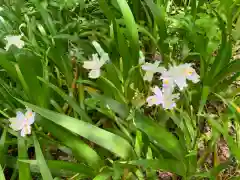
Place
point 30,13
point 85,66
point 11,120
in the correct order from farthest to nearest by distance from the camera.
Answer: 1. point 30,13
2. point 85,66
3. point 11,120

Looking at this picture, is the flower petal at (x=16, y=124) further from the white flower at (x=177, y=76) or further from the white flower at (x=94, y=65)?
the white flower at (x=177, y=76)

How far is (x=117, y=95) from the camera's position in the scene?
129 cm

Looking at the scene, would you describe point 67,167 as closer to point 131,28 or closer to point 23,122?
point 23,122

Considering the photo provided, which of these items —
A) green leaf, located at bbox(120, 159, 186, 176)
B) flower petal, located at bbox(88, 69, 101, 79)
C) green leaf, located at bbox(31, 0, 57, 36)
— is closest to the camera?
green leaf, located at bbox(120, 159, 186, 176)

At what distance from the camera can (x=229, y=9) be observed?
1382 mm

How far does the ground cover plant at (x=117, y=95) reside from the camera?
1111mm

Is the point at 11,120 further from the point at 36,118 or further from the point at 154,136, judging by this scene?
the point at 154,136

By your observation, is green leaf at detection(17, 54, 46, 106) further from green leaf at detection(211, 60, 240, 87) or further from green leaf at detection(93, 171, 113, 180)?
green leaf at detection(211, 60, 240, 87)

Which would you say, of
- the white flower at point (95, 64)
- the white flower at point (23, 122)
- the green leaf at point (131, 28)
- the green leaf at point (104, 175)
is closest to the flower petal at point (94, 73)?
the white flower at point (95, 64)

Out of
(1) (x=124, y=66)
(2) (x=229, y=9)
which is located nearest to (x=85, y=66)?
(1) (x=124, y=66)

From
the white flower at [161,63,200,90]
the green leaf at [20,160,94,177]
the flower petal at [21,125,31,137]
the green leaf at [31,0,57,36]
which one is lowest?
the green leaf at [20,160,94,177]

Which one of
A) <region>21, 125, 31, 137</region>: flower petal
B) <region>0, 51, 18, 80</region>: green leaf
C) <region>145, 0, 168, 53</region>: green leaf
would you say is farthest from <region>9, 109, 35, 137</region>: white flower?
<region>145, 0, 168, 53</region>: green leaf

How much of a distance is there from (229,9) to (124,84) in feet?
1.32

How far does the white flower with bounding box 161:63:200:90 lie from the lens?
121 cm
